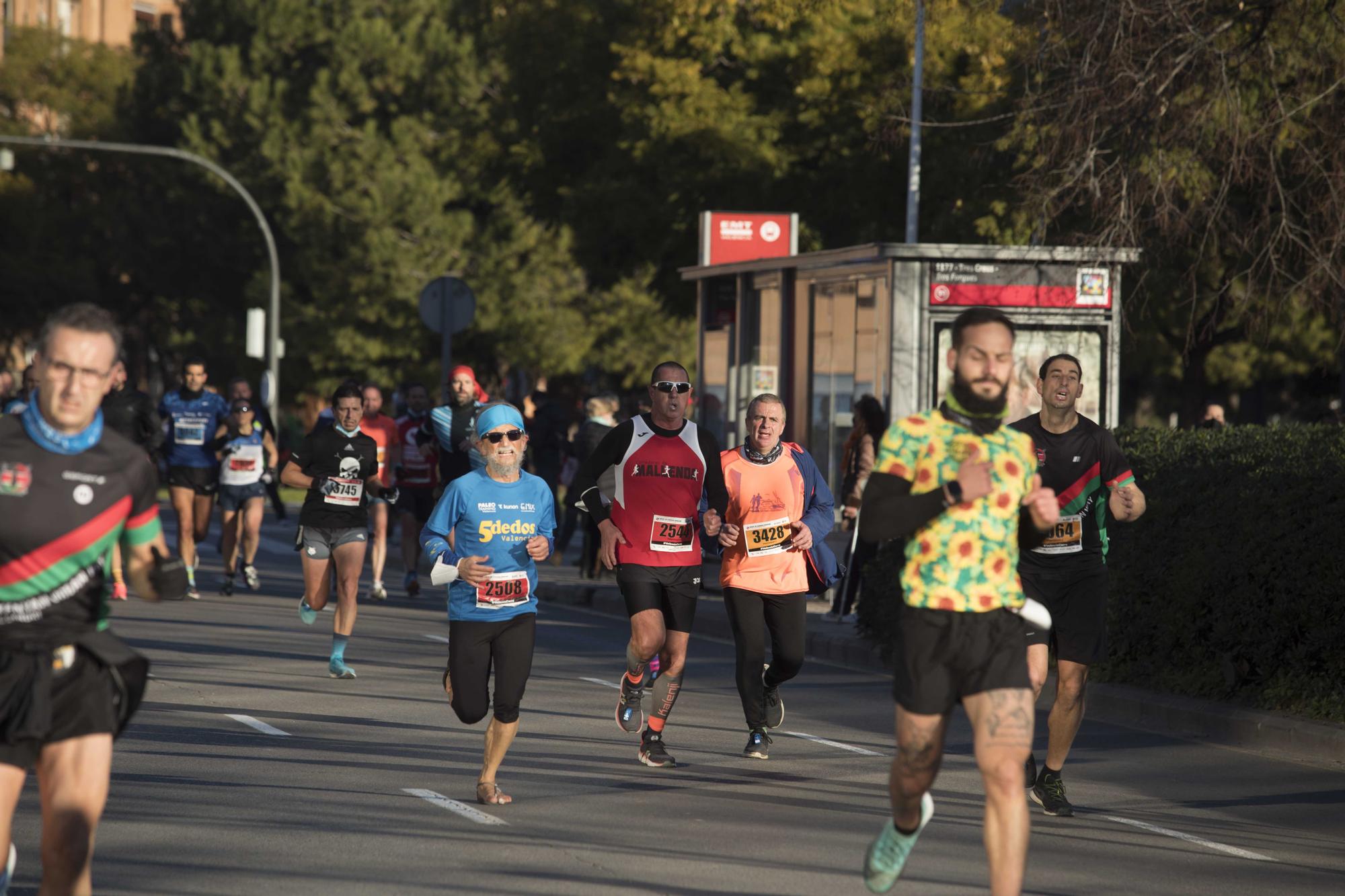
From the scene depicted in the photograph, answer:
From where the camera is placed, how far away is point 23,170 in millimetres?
59844

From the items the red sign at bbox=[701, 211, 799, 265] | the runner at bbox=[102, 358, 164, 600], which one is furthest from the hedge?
the red sign at bbox=[701, 211, 799, 265]

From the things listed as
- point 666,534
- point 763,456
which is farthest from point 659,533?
point 763,456

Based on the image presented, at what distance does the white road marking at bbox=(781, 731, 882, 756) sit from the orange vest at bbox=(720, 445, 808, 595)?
0.92 metres

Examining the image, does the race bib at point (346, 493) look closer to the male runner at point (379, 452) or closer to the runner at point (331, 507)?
the runner at point (331, 507)

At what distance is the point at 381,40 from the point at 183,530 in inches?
1332

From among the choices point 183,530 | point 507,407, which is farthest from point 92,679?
point 183,530

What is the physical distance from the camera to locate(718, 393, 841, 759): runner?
988 centimetres

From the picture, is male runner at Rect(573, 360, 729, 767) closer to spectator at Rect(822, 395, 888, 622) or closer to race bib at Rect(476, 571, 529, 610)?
race bib at Rect(476, 571, 529, 610)

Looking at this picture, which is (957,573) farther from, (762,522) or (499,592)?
(762,522)

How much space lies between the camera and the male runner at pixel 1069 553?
8.46m

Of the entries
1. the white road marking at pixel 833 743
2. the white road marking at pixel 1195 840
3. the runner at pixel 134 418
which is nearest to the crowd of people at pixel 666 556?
the white road marking at pixel 1195 840

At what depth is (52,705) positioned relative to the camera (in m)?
5.05

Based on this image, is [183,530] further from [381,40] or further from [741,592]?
[381,40]

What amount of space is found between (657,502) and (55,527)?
476 cm
